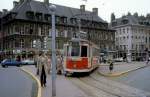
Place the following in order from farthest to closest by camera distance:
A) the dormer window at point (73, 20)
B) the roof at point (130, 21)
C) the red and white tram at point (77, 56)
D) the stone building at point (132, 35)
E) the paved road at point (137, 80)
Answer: the roof at point (130, 21)
the stone building at point (132, 35)
the dormer window at point (73, 20)
the red and white tram at point (77, 56)
the paved road at point (137, 80)

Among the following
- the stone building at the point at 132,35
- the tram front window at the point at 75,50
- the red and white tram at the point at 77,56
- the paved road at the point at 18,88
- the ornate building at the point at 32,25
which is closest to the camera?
the paved road at the point at 18,88

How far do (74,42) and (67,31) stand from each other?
61133 millimetres

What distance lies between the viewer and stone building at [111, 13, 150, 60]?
120 meters

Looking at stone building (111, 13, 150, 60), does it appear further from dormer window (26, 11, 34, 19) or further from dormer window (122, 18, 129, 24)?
dormer window (26, 11, 34, 19)

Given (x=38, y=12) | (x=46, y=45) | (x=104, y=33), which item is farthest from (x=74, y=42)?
(x=104, y=33)

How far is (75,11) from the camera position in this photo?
9962 centimetres

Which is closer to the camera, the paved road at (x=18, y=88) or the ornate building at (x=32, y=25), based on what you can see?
the paved road at (x=18, y=88)

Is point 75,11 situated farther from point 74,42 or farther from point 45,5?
point 74,42

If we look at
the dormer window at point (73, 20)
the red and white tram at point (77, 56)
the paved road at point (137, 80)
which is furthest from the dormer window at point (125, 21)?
the paved road at point (137, 80)

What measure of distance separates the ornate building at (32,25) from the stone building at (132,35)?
20.1m

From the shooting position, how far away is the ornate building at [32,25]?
8362 cm

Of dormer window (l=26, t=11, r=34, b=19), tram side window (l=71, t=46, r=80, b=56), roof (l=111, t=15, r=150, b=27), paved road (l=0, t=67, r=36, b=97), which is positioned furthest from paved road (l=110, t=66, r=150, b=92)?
roof (l=111, t=15, r=150, b=27)

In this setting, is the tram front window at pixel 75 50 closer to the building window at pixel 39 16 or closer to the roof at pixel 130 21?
the building window at pixel 39 16

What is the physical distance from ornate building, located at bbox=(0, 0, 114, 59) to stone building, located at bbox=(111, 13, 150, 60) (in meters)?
20.1
